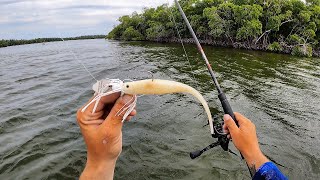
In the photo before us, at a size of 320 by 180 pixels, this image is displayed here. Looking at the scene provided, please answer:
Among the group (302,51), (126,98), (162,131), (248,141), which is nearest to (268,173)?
(248,141)

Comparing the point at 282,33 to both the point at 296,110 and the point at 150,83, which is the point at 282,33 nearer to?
the point at 296,110

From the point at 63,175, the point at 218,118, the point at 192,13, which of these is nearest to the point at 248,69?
the point at 218,118

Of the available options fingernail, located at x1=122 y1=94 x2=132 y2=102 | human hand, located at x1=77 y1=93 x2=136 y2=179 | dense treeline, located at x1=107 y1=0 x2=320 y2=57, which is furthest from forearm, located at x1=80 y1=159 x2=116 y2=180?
dense treeline, located at x1=107 y1=0 x2=320 y2=57

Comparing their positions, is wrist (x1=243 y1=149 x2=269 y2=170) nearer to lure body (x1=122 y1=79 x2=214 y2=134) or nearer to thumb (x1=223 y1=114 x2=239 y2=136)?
thumb (x1=223 y1=114 x2=239 y2=136)

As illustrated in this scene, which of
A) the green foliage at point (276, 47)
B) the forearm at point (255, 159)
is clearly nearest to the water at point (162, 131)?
the forearm at point (255, 159)

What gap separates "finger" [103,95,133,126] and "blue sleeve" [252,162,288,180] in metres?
1.35

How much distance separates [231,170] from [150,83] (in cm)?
495

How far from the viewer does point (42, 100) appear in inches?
472

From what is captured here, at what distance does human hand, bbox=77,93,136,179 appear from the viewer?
7.02 ft

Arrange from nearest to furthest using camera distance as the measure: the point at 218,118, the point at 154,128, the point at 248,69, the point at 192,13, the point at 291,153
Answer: the point at 291,153 < the point at 154,128 < the point at 218,118 < the point at 248,69 < the point at 192,13

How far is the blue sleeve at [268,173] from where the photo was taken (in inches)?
101

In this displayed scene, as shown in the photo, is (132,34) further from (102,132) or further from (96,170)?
(102,132)

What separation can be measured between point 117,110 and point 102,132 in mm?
191

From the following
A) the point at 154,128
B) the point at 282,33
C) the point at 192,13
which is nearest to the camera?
the point at 154,128
